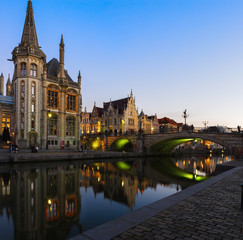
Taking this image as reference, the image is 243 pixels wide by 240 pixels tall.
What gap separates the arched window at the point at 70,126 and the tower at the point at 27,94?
6.97m

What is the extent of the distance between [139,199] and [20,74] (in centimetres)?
3939

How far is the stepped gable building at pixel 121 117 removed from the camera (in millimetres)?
71812

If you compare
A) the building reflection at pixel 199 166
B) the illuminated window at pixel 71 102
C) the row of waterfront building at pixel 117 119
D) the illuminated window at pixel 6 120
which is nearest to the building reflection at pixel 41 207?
the building reflection at pixel 199 166

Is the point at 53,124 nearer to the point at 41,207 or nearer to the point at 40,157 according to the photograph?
the point at 40,157

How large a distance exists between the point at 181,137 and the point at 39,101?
110 ft

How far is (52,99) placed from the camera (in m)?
43.6

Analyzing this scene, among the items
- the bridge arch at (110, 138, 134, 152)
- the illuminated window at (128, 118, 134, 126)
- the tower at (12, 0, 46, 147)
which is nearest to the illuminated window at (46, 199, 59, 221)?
the tower at (12, 0, 46, 147)

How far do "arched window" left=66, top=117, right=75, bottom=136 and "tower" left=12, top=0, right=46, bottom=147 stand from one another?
697 centimetres

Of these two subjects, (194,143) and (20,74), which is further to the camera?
(194,143)

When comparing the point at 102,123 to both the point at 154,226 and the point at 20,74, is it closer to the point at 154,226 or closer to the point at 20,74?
the point at 20,74

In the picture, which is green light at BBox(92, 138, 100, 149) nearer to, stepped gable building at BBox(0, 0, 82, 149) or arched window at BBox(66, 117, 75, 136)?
stepped gable building at BBox(0, 0, 82, 149)

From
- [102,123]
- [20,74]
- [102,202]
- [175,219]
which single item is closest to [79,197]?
[102,202]

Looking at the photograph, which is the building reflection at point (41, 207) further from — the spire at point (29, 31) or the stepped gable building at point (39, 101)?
the spire at point (29, 31)

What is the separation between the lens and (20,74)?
40.2m
